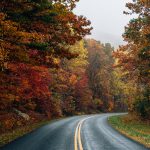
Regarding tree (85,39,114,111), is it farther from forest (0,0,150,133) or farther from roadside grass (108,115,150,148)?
roadside grass (108,115,150,148)

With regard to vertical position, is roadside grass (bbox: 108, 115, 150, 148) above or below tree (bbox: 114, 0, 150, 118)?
below

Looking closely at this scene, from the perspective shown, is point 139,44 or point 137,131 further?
point 139,44

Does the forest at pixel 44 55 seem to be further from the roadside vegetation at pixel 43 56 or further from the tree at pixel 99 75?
the tree at pixel 99 75

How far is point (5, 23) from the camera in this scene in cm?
1673

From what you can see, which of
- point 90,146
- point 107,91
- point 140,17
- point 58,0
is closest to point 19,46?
point 58,0

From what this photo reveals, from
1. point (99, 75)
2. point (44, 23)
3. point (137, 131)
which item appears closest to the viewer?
point (44, 23)

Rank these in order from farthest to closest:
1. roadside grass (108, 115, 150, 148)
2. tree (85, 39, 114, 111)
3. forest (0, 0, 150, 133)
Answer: tree (85, 39, 114, 111)
roadside grass (108, 115, 150, 148)
forest (0, 0, 150, 133)

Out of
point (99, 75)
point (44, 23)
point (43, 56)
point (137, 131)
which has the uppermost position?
point (99, 75)

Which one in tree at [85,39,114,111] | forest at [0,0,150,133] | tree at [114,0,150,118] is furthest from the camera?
tree at [85,39,114,111]

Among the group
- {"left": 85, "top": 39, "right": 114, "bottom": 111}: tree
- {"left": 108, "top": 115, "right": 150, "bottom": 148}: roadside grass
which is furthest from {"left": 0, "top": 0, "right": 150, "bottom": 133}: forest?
{"left": 85, "top": 39, "right": 114, "bottom": 111}: tree

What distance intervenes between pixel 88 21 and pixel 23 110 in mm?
18858

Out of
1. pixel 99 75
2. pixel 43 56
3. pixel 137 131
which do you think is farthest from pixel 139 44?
pixel 99 75

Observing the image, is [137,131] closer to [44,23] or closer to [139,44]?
[139,44]

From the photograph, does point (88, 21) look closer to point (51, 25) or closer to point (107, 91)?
point (51, 25)
